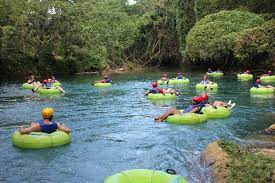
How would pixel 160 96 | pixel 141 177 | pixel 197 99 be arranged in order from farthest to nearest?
pixel 160 96 < pixel 197 99 < pixel 141 177

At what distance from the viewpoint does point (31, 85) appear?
2567 centimetres

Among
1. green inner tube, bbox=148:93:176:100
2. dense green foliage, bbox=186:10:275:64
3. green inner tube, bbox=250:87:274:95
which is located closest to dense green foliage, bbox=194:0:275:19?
dense green foliage, bbox=186:10:275:64

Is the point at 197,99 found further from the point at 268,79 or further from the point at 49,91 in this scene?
the point at 268,79

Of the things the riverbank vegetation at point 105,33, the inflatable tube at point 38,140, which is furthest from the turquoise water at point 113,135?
the riverbank vegetation at point 105,33

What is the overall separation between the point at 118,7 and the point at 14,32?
17.3 meters

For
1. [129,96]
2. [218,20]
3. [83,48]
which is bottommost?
[129,96]

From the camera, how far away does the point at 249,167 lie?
724 centimetres

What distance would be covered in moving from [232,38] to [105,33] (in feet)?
41.9

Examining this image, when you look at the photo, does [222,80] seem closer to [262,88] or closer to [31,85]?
[262,88]

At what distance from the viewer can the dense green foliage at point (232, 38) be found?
106 feet

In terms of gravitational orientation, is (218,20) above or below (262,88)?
above

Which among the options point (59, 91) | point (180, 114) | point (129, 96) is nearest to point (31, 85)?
point (59, 91)

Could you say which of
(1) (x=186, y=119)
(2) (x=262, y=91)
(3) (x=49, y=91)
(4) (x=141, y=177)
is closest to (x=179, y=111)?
(1) (x=186, y=119)

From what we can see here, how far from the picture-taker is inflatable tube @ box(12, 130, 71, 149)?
1088cm
